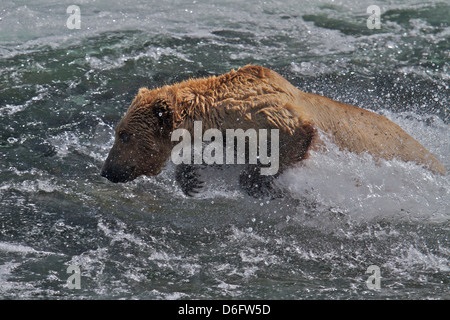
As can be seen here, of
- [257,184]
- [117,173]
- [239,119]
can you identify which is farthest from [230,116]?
[117,173]

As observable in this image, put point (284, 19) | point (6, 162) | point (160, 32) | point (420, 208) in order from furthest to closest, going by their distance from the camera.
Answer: point (284, 19)
point (160, 32)
point (6, 162)
point (420, 208)

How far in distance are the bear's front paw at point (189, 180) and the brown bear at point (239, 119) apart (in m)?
0.40

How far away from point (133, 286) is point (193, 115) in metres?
1.84

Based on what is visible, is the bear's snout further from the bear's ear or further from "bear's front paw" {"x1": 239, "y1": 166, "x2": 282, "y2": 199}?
"bear's front paw" {"x1": 239, "y1": 166, "x2": 282, "y2": 199}

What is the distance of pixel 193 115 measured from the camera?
18.9 ft

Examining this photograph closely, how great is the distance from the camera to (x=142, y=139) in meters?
5.93

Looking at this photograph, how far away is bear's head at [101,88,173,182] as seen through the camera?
582 centimetres

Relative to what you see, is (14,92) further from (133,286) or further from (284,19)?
(284,19)

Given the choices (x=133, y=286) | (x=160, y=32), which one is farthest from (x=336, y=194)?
(x=160, y=32)

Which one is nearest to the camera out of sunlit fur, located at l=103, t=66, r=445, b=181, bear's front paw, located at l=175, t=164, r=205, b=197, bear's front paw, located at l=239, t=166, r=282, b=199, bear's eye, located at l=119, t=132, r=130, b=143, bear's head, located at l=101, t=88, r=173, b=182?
sunlit fur, located at l=103, t=66, r=445, b=181

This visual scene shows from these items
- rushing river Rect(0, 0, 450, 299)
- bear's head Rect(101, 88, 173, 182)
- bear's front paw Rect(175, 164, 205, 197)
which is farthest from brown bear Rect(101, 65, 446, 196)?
bear's front paw Rect(175, 164, 205, 197)

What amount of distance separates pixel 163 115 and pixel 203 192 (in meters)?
1.18

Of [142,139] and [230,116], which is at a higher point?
[230,116]

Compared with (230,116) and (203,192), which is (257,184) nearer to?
(203,192)
